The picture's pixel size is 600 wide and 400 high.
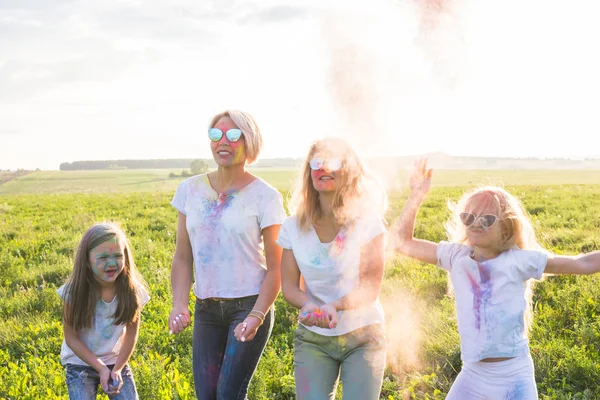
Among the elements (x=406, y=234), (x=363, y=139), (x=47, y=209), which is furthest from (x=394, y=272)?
(x=47, y=209)

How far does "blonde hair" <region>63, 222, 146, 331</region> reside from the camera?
157 inches

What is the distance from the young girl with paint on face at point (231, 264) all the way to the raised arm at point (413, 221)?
87cm

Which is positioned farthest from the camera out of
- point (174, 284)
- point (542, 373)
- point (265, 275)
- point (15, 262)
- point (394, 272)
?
point (15, 262)

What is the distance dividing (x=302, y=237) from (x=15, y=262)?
8.67 metres

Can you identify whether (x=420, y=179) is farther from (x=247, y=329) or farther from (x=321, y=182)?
(x=247, y=329)

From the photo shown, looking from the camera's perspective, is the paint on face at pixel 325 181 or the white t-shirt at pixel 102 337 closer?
the paint on face at pixel 325 181

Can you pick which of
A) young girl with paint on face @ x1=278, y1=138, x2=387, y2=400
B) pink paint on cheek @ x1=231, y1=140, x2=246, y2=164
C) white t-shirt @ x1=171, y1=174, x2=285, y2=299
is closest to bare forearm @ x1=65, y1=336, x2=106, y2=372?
white t-shirt @ x1=171, y1=174, x2=285, y2=299

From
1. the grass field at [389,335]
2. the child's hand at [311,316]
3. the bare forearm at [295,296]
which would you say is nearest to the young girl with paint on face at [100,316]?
the grass field at [389,335]

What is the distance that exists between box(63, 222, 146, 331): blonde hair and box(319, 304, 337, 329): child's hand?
5.62 feet

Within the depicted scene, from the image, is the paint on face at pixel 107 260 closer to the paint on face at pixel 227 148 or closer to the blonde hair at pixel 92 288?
the blonde hair at pixel 92 288

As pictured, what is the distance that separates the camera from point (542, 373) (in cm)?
488

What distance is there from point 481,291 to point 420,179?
0.85 metres

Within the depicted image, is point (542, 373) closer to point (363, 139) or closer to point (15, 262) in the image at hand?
point (363, 139)

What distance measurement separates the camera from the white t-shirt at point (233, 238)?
3.71 metres
